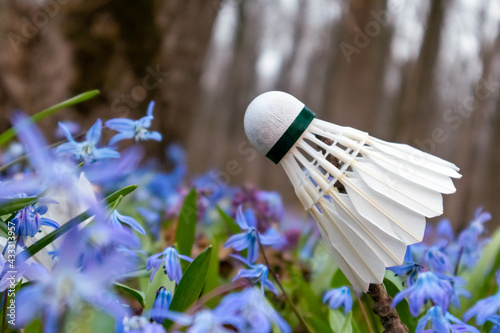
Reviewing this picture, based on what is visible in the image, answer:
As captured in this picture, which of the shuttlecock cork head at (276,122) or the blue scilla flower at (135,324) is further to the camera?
the shuttlecock cork head at (276,122)

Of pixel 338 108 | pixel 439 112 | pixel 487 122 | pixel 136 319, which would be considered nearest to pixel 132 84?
pixel 136 319

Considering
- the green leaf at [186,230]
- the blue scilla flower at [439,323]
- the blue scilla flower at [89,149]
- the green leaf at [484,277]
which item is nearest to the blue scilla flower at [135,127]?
the blue scilla flower at [89,149]

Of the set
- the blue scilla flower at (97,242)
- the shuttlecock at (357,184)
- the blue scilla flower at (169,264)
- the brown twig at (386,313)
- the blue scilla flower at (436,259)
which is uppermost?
the shuttlecock at (357,184)

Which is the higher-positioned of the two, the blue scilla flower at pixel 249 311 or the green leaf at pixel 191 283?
the blue scilla flower at pixel 249 311

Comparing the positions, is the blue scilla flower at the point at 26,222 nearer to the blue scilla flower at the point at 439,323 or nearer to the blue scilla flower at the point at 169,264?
the blue scilla flower at the point at 169,264

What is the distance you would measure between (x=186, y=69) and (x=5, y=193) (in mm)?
2462

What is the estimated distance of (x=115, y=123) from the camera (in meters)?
0.80

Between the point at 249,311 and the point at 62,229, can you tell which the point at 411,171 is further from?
the point at 62,229

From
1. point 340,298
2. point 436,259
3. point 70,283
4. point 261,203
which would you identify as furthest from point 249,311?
point 261,203

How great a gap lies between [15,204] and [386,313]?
49 cm

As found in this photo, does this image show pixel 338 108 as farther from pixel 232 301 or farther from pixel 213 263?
pixel 232 301

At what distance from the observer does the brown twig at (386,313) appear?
61cm

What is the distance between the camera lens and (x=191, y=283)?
624 millimetres

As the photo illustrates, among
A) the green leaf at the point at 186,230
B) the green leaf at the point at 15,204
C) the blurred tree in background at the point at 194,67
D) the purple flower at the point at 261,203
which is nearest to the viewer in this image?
the green leaf at the point at 15,204
